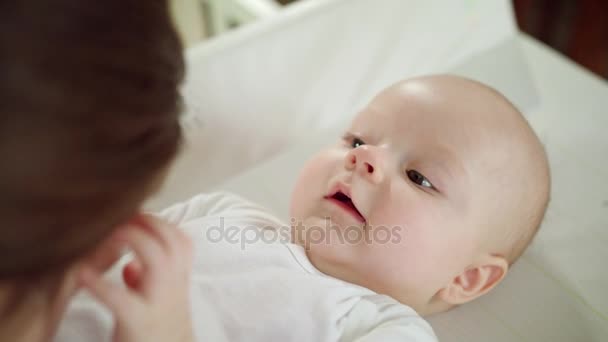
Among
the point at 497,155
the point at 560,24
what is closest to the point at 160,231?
the point at 497,155

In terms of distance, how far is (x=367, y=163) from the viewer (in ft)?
2.48

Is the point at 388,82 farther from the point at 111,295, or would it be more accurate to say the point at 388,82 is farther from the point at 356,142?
the point at 111,295

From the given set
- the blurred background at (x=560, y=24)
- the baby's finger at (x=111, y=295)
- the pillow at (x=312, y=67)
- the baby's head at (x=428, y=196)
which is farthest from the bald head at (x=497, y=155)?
the blurred background at (x=560, y=24)

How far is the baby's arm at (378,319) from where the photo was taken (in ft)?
2.36

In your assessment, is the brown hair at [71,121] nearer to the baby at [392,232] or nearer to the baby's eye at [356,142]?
the baby at [392,232]

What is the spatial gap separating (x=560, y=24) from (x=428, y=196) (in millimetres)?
1310

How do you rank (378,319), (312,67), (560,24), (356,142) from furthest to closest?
(560,24)
(312,67)
(356,142)
(378,319)

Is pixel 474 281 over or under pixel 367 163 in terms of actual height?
under

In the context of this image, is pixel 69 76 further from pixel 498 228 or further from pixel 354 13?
pixel 354 13

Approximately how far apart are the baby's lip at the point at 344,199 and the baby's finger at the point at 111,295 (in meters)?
0.35

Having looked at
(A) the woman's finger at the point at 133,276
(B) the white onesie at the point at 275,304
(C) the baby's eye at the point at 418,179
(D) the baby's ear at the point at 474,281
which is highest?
(C) the baby's eye at the point at 418,179

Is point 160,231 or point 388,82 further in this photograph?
point 388,82

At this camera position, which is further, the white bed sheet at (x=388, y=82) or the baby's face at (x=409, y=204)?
the white bed sheet at (x=388, y=82)

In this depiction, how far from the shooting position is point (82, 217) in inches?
13.9
